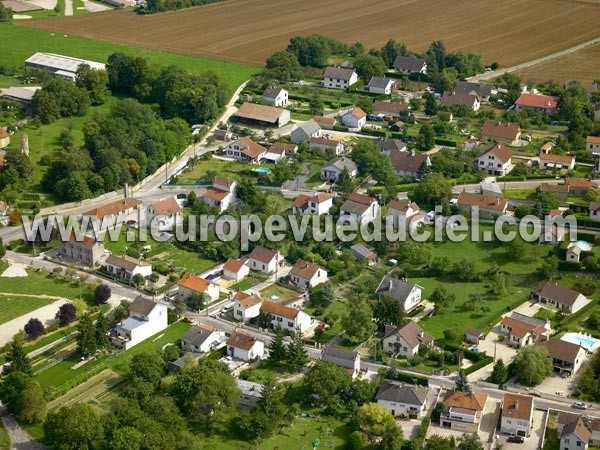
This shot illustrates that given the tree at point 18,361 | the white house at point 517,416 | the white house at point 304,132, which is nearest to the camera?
the white house at point 517,416

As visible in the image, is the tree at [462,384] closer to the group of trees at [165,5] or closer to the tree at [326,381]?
the tree at [326,381]

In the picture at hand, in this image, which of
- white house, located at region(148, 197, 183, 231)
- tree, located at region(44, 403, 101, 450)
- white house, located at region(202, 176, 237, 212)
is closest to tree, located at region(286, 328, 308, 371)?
tree, located at region(44, 403, 101, 450)

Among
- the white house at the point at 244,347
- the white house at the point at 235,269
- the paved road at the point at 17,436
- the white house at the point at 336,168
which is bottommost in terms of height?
the paved road at the point at 17,436

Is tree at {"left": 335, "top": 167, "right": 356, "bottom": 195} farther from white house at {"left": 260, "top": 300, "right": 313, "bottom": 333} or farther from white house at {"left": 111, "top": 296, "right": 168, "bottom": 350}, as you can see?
white house at {"left": 111, "top": 296, "right": 168, "bottom": 350}

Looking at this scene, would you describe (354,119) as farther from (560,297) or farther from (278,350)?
(278,350)

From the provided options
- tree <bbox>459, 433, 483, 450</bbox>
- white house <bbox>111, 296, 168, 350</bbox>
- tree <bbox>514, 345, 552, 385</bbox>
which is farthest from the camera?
white house <bbox>111, 296, 168, 350</bbox>

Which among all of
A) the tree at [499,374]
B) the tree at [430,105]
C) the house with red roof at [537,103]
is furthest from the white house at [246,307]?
the house with red roof at [537,103]

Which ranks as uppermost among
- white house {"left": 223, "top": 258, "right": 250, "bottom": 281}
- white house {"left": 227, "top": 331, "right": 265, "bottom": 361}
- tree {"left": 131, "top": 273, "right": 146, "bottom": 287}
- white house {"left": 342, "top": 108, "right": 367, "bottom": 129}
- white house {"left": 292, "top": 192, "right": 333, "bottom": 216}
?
white house {"left": 342, "top": 108, "right": 367, "bottom": 129}
